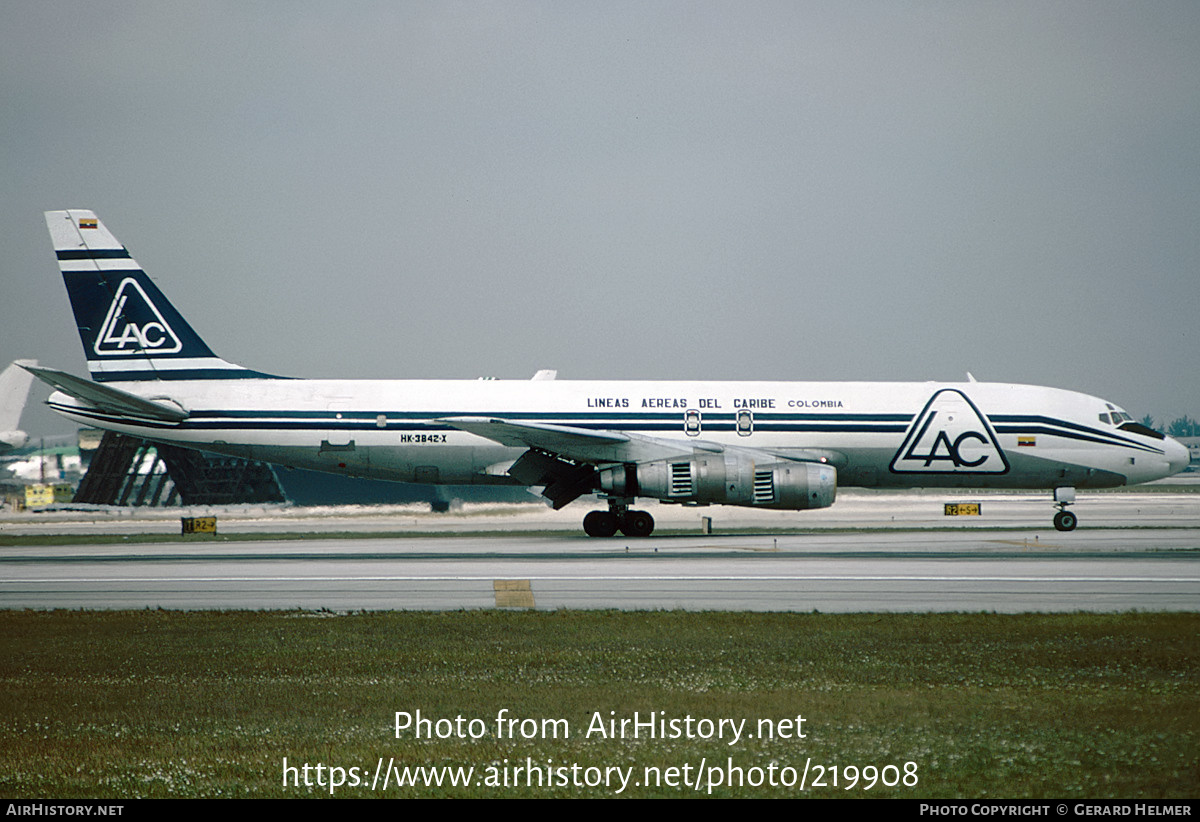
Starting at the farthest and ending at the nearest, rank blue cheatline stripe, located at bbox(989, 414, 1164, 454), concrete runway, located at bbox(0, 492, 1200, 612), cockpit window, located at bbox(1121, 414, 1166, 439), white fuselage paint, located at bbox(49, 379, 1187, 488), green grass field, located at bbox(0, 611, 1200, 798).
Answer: cockpit window, located at bbox(1121, 414, 1166, 439)
blue cheatline stripe, located at bbox(989, 414, 1164, 454)
white fuselage paint, located at bbox(49, 379, 1187, 488)
concrete runway, located at bbox(0, 492, 1200, 612)
green grass field, located at bbox(0, 611, 1200, 798)

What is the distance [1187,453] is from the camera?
30.2m

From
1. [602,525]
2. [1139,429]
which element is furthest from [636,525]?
[1139,429]

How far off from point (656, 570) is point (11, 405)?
920 inches

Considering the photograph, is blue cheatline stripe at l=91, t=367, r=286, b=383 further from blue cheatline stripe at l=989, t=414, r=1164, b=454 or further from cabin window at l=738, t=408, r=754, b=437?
blue cheatline stripe at l=989, t=414, r=1164, b=454

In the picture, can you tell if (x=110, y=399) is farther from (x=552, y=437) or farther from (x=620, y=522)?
(x=620, y=522)

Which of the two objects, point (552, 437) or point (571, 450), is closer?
point (552, 437)

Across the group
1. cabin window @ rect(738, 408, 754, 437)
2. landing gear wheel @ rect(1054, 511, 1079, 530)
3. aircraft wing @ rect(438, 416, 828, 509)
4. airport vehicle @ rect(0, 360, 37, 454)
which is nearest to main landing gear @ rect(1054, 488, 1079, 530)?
landing gear wheel @ rect(1054, 511, 1079, 530)

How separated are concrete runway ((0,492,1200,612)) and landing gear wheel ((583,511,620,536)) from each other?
1.93 feet

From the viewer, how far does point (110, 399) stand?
26188 mm

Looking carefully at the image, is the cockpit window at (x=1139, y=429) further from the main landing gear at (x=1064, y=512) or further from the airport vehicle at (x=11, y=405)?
the airport vehicle at (x=11, y=405)

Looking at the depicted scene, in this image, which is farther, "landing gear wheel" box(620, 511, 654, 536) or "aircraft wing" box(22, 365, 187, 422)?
"landing gear wheel" box(620, 511, 654, 536)

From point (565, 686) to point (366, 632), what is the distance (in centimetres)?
409

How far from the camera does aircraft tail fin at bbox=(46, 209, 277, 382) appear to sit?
27797 mm
